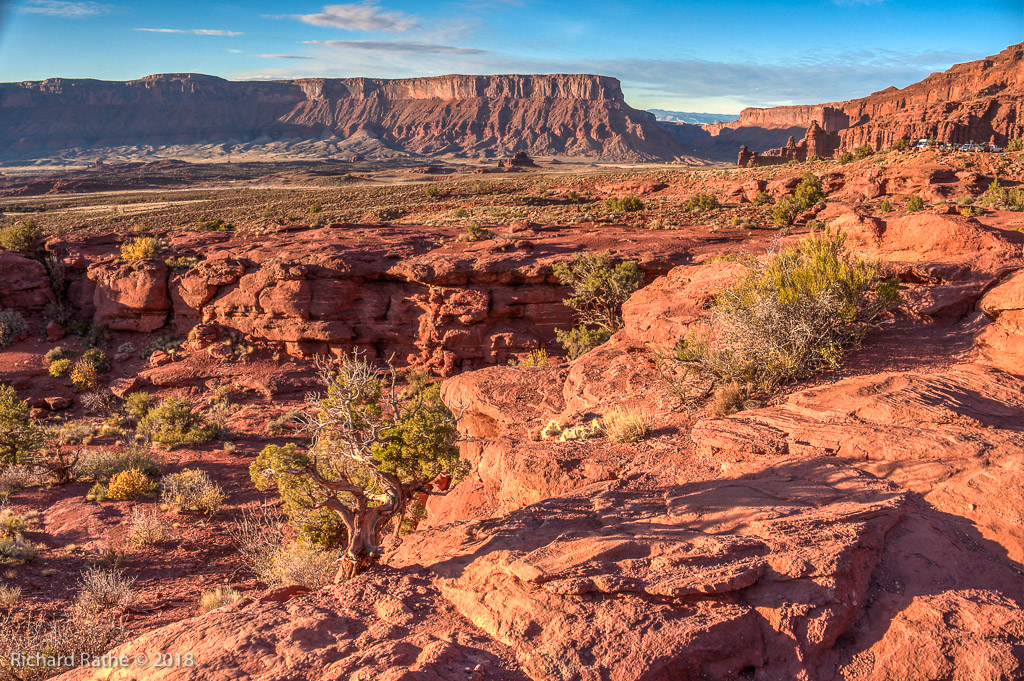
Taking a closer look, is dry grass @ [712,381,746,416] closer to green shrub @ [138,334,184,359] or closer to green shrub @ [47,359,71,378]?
green shrub @ [138,334,184,359]

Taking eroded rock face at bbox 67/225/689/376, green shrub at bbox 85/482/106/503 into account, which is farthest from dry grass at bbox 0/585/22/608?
eroded rock face at bbox 67/225/689/376

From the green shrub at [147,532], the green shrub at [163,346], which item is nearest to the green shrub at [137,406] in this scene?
the green shrub at [163,346]

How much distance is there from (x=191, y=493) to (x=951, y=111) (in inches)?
2530

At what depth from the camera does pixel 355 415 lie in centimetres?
679

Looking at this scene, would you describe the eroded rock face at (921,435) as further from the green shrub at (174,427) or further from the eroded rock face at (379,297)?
→ the green shrub at (174,427)

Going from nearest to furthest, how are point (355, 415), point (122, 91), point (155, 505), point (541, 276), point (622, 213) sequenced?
point (355, 415), point (155, 505), point (541, 276), point (622, 213), point (122, 91)

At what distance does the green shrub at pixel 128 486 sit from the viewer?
11.4 m

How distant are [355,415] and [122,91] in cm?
17495

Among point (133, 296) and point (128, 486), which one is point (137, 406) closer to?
point (133, 296)

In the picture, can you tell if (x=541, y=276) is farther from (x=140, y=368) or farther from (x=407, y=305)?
(x=140, y=368)

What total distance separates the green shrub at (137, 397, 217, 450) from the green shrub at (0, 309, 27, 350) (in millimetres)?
8692

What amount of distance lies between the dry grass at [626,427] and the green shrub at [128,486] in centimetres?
954

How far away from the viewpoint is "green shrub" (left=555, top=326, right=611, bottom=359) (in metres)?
16.8

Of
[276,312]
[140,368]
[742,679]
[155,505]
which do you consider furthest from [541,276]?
[742,679]
